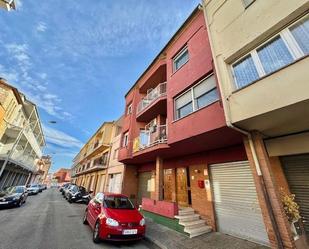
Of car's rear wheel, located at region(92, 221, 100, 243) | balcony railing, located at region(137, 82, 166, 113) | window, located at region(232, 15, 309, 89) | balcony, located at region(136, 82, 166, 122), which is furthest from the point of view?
balcony railing, located at region(137, 82, 166, 113)

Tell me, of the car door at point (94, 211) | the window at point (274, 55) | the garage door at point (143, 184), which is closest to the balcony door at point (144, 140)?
the garage door at point (143, 184)

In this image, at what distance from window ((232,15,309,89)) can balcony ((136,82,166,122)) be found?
5443 mm

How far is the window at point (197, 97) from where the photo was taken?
7281 millimetres

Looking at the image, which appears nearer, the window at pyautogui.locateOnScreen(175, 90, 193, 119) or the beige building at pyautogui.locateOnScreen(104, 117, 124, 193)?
the window at pyautogui.locateOnScreen(175, 90, 193, 119)

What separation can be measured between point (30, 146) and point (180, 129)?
3522cm

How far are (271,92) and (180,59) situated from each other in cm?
692

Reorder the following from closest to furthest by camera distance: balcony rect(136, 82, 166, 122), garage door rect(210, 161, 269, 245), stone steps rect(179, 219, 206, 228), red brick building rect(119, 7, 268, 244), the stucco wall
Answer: the stucco wall → garage door rect(210, 161, 269, 245) → red brick building rect(119, 7, 268, 244) → stone steps rect(179, 219, 206, 228) → balcony rect(136, 82, 166, 122)

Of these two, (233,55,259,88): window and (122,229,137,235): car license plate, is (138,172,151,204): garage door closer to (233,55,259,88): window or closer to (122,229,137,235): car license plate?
(122,229,137,235): car license plate

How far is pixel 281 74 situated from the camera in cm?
443

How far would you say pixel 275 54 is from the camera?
4.97 meters

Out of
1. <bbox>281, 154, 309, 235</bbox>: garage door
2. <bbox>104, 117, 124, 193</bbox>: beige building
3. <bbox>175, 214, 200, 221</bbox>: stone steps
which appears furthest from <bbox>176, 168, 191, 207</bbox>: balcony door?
<bbox>104, 117, 124, 193</bbox>: beige building

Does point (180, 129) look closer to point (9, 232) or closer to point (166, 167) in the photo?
point (166, 167)

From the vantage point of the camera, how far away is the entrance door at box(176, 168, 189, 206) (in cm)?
975

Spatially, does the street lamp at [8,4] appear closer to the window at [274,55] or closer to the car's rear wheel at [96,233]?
the car's rear wheel at [96,233]
